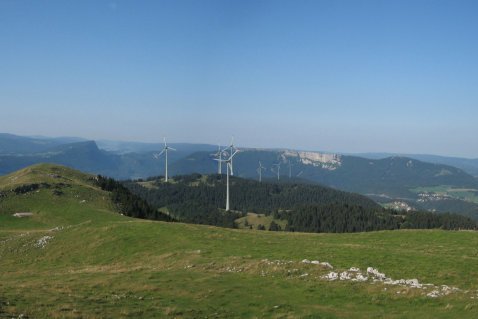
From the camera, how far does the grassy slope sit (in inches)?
1089

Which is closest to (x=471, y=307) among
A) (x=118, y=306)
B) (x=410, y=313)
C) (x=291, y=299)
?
(x=410, y=313)

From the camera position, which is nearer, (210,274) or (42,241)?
(210,274)

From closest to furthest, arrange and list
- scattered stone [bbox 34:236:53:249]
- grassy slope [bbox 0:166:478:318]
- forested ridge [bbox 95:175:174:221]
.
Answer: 1. grassy slope [bbox 0:166:478:318]
2. scattered stone [bbox 34:236:53:249]
3. forested ridge [bbox 95:175:174:221]

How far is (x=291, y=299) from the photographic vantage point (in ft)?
101

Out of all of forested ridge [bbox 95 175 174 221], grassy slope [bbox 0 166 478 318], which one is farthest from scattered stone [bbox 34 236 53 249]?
forested ridge [bbox 95 175 174 221]

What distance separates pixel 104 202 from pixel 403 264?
84812 mm

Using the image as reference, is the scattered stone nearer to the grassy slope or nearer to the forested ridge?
the grassy slope

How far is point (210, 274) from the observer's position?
39375 mm

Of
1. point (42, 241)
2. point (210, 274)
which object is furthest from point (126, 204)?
point (210, 274)

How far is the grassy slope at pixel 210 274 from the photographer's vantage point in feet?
90.8

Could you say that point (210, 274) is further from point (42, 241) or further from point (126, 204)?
point (126, 204)

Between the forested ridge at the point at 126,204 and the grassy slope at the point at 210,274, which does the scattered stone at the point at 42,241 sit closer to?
the grassy slope at the point at 210,274

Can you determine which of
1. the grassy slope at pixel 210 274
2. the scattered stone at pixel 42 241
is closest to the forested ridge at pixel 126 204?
the grassy slope at pixel 210 274

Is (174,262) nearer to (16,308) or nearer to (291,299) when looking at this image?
(291,299)
